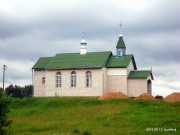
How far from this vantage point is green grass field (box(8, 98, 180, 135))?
24.0 m

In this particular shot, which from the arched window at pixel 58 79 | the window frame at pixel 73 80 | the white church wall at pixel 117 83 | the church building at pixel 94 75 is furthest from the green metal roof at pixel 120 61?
the arched window at pixel 58 79

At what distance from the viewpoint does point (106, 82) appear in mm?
44219

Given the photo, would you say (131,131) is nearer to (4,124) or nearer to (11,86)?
(4,124)

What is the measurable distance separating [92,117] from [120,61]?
54.0 ft

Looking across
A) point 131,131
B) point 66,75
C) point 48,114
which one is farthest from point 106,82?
point 131,131

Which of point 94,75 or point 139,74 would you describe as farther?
point 94,75

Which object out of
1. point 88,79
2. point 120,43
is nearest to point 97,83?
point 88,79

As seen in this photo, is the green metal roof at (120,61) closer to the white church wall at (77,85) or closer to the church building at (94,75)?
the church building at (94,75)

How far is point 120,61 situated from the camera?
44.5 m

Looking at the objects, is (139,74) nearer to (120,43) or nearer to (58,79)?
(120,43)

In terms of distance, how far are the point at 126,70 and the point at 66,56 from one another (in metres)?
8.23

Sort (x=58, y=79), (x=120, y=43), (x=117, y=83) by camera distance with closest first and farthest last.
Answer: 1. (x=117, y=83)
2. (x=58, y=79)
3. (x=120, y=43)

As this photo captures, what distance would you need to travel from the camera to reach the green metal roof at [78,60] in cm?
4467

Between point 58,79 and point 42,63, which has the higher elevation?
point 42,63
